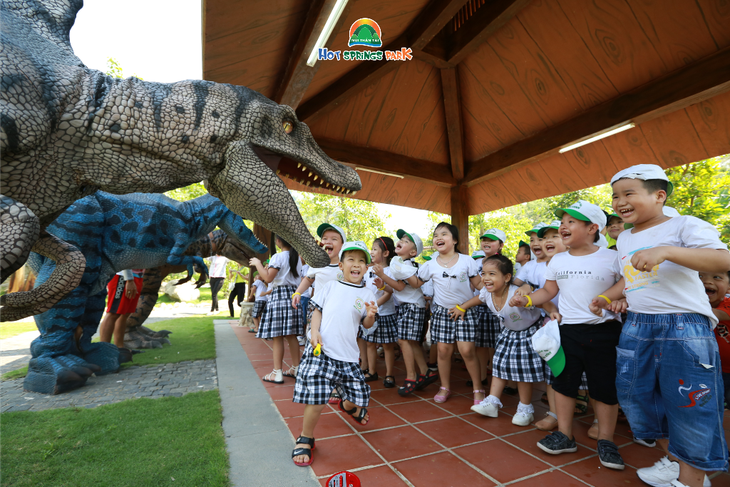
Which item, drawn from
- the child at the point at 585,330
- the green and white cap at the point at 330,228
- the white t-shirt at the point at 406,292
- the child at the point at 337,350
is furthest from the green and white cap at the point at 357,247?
the child at the point at 585,330

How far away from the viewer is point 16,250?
1.31 m

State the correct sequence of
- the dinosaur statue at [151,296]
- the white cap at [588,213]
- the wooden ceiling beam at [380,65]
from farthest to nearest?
1. the dinosaur statue at [151,296]
2. the wooden ceiling beam at [380,65]
3. the white cap at [588,213]

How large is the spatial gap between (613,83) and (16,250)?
5.05 m

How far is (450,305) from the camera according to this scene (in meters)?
3.27

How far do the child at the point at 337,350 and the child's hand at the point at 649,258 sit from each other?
4.81 ft

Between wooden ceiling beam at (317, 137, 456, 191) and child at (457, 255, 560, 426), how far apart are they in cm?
279

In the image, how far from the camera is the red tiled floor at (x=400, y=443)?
2150 mm

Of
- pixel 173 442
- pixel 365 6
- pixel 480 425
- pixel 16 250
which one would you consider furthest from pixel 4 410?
pixel 365 6

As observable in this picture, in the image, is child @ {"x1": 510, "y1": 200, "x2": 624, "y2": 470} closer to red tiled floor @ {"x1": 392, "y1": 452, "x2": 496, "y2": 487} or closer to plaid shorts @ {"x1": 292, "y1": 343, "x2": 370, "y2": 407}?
red tiled floor @ {"x1": 392, "y1": 452, "x2": 496, "y2": 487}

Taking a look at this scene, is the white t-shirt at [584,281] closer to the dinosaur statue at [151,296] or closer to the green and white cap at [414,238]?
the green and white cap at [414,238]

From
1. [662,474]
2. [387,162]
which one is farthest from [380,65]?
[662,474]

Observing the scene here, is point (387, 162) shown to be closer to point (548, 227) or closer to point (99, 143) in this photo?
point (548, 227)

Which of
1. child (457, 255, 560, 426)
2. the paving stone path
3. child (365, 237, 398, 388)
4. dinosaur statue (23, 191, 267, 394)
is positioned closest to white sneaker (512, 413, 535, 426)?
child (457, 255, 560, 426)

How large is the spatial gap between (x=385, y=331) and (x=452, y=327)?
821 millimetres
